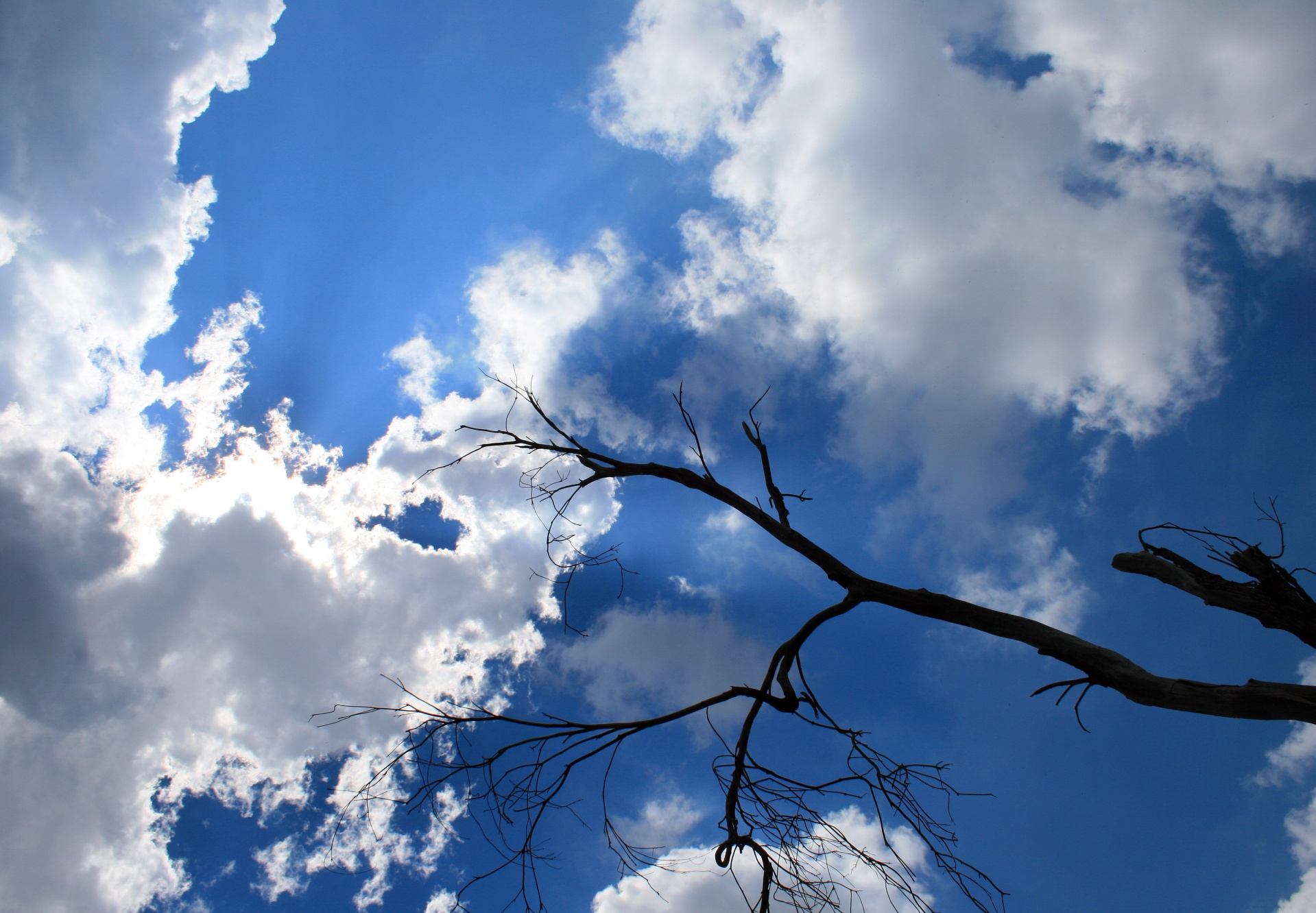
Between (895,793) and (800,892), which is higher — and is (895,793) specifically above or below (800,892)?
above

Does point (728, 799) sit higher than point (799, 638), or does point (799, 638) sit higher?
point (799, 638)

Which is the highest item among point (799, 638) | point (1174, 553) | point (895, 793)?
point (1174, 553)

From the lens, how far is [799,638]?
4129 millimetres

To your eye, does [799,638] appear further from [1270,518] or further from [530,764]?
[1270,518]

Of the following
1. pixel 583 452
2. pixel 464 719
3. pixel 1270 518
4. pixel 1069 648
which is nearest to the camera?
pixel 1069 648

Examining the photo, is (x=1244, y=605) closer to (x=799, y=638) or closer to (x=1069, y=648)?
(x=1069, y=648)

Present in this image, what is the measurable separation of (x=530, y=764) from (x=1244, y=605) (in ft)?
16.3

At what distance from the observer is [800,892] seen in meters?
3.75

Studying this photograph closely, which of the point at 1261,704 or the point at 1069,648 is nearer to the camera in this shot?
the point at 1261,704

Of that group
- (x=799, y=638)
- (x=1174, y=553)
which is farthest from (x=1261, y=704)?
(x=799, y=638)

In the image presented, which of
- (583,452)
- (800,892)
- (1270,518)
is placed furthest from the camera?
(583,452)

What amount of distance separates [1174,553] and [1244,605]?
0.62m

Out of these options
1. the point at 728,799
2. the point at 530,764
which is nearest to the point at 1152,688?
the point at 728,799

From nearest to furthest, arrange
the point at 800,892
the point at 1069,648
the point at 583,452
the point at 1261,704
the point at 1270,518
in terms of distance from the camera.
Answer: the point at 1261,704, the point at 1069,648, the point at 800,892, the point at 1270,518, the point at 583,452
